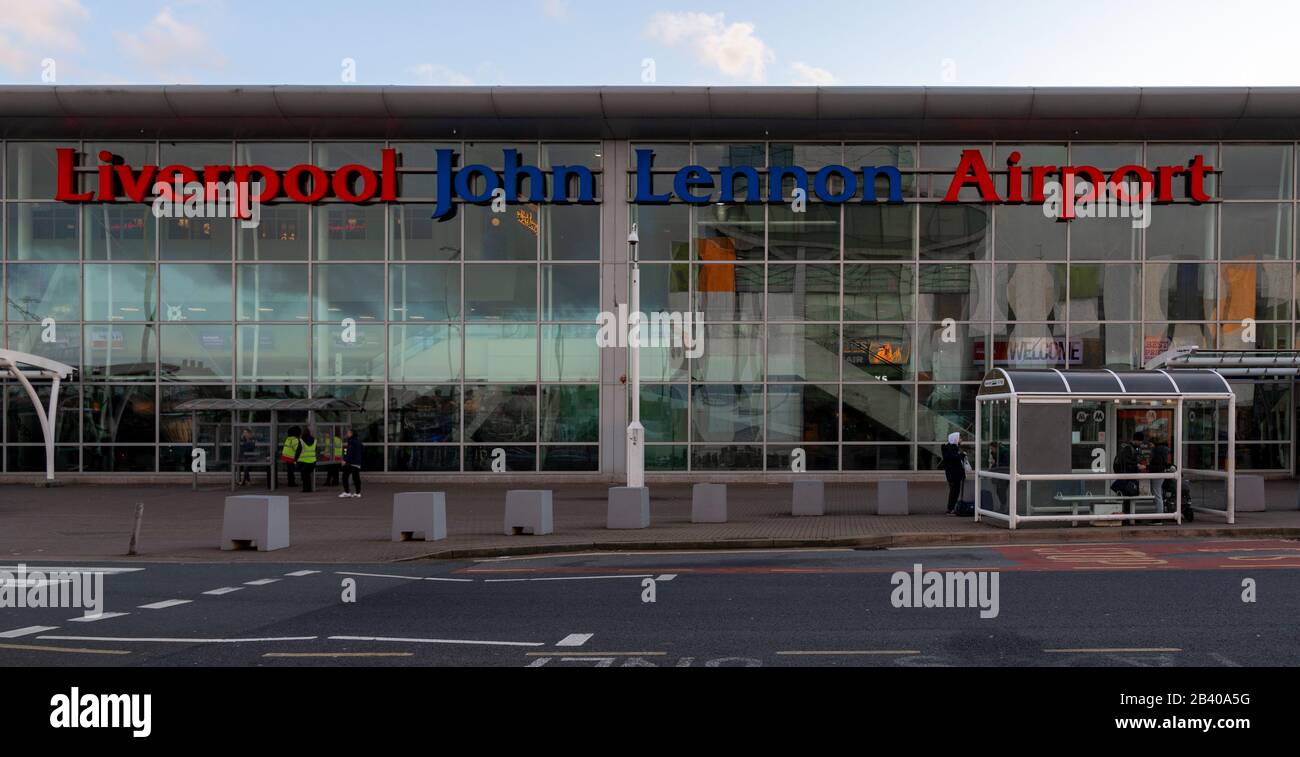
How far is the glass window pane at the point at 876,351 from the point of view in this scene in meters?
30.9

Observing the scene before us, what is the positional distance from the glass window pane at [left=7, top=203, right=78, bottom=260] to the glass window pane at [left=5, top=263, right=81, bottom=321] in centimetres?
34

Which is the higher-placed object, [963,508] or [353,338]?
[353,338]

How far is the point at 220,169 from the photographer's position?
101 ft

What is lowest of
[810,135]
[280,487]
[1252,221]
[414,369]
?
[280,487]

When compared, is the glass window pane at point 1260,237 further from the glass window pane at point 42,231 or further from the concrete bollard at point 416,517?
the glass window pane at point 42,231

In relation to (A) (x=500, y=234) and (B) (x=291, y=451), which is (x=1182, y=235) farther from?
(B) (x=291, y=451)

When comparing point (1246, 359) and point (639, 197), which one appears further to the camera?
point (639, 197)

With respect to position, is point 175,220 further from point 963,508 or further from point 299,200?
point 963,508

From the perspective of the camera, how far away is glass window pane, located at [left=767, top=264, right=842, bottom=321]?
102 feet

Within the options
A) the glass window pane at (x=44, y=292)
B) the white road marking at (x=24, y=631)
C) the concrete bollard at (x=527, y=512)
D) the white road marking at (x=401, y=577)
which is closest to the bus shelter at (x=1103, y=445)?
the concrete bollard at (x=527, y=512)
